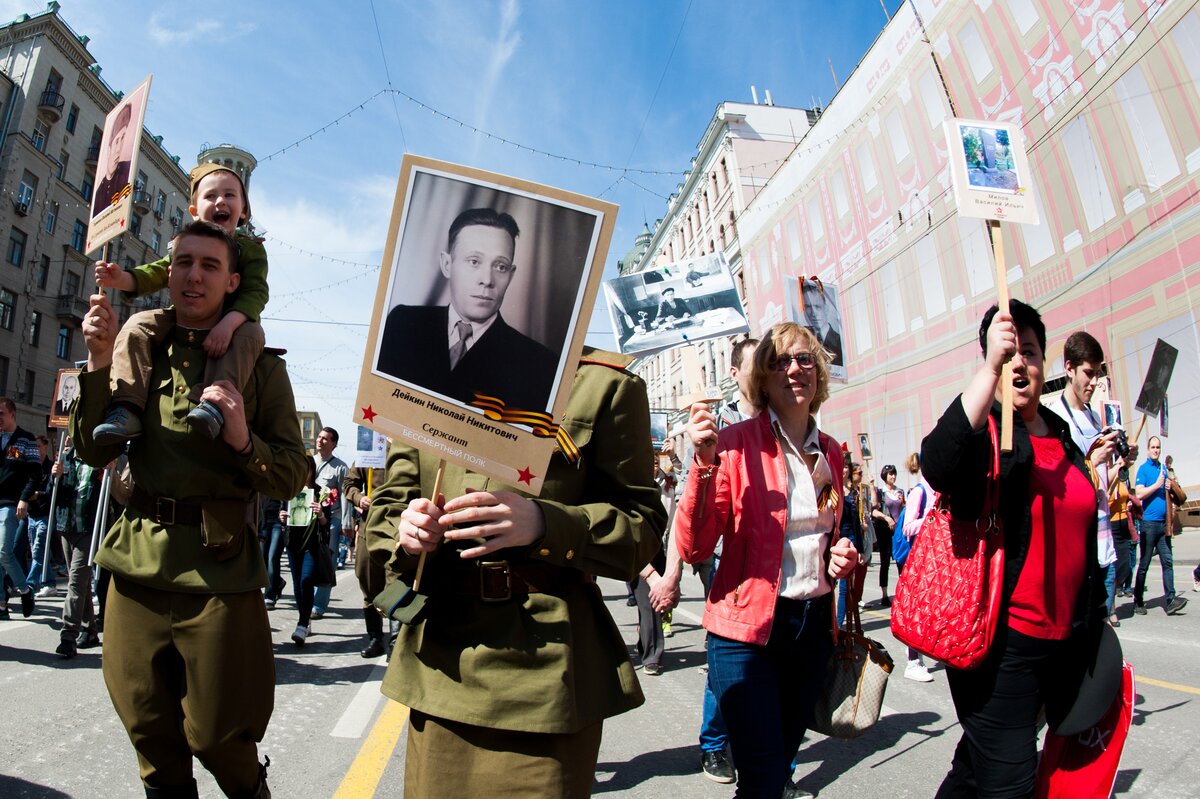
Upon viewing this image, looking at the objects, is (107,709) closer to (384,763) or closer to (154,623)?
(384,763)

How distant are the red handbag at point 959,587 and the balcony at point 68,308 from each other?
1649 inches

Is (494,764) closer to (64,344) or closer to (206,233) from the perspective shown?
(206,233)

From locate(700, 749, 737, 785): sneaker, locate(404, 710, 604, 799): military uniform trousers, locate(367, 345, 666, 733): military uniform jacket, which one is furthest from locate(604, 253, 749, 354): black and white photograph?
locate(404, 710, 604, 799): military uniform trousers

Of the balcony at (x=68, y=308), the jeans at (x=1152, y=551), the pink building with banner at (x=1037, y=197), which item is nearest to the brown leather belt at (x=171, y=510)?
the pink building with banner at (x=1037, y=197)

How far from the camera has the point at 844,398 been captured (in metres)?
30.2

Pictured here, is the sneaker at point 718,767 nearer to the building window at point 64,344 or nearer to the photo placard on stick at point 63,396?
the photo placard on stick at point 63,396

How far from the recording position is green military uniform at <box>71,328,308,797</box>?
224cm

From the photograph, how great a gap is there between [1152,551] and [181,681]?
414 inches

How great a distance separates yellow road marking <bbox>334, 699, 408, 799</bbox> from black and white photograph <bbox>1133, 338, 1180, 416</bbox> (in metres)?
6.64

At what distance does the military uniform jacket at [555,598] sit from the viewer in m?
1.65

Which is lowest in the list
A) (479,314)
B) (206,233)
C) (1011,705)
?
(1011,705)

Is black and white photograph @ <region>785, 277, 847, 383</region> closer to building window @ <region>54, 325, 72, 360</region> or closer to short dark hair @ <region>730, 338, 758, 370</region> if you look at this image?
short dark hair @ <region>730, 338, 758, 370</region>

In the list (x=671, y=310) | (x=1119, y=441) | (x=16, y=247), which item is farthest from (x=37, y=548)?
(x=16, y=247)

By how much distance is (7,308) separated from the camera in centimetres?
3362
